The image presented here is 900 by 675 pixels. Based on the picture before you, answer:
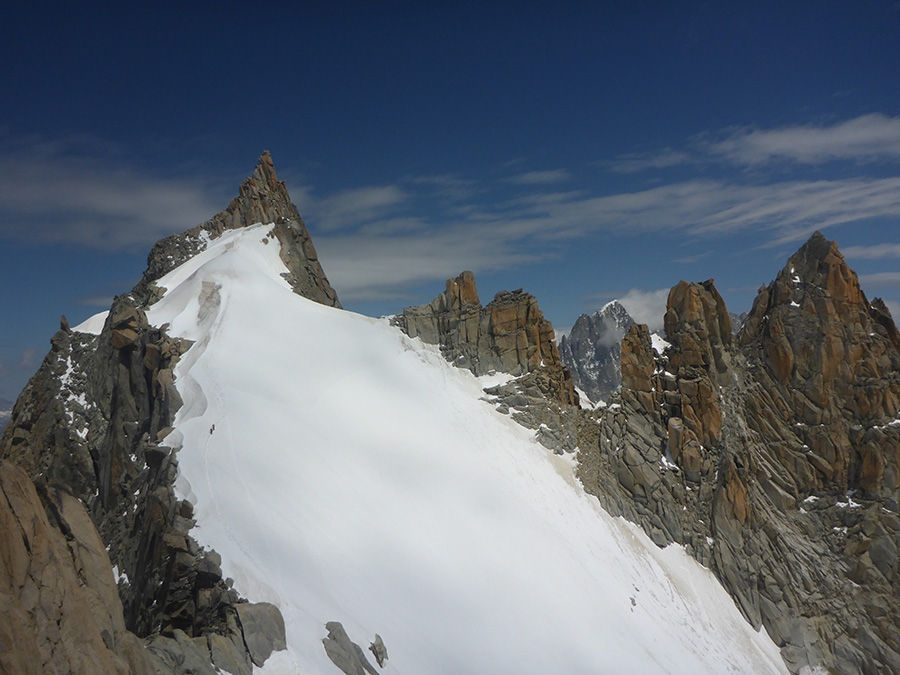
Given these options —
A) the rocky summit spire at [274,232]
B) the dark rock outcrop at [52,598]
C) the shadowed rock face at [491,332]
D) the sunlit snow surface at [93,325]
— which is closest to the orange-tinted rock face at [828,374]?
the shadowed rock face at [491,332]

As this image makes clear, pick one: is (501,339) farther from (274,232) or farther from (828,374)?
(828,374)

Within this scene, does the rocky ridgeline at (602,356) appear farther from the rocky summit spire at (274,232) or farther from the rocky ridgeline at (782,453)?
the rocky summit spire at (274,232)

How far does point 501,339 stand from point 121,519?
3037 cm

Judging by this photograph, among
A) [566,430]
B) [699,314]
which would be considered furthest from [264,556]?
[699,314]

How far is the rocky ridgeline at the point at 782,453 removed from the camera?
40.4 meters

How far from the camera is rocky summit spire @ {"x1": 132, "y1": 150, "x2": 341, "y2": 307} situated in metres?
57.4

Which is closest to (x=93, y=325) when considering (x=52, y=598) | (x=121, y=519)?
(x=121, y=519)

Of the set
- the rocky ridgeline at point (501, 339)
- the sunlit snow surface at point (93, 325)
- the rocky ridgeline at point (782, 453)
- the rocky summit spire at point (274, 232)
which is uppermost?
the rocky summit spire at point (274, 232)

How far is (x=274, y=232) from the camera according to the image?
57.4 meters

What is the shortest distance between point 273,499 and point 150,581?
5275mm

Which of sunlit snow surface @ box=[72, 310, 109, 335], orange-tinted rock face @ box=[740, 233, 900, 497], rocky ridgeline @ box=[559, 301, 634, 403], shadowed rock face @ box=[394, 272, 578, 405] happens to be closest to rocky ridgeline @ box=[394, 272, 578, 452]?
shadowed rock face @ box=[394, 272, 578, 405]

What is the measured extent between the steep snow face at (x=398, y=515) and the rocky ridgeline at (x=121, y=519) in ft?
3.46

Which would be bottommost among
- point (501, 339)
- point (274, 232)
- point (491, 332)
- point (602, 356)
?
point (501, 339)

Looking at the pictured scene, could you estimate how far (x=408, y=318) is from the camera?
4791 centimetres
